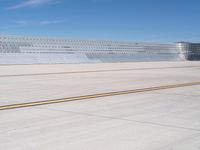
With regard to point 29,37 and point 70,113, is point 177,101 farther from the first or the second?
point 29,37

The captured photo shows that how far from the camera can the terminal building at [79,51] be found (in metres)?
37.0

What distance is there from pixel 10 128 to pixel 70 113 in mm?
1592

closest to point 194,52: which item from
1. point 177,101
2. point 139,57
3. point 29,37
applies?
point 139,57

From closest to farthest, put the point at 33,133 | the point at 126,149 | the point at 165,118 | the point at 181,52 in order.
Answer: the point at 126,149 → the point at 33,133 → the point at 165,118 → the point at 181,52

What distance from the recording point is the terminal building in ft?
121

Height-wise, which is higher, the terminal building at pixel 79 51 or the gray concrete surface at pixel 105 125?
the gray concrete surface at pixel 105 125

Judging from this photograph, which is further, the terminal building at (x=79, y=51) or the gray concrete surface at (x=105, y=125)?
the terminal building at (x=79, y=51)

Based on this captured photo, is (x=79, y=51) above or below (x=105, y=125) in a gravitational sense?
below

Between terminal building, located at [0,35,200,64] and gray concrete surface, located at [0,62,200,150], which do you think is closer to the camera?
gray concrete surface, located at [0,62,200,150]

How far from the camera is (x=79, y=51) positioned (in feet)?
144

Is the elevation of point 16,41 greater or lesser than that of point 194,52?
greater

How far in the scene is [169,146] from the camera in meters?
4.82

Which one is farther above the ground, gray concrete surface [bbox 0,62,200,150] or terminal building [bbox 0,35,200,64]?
gray concrete surface [bbox 0,62,200,150]

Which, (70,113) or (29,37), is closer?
(70,113)
